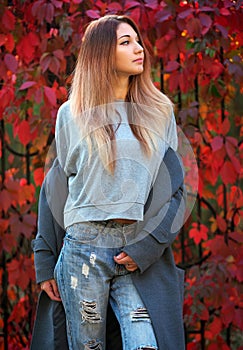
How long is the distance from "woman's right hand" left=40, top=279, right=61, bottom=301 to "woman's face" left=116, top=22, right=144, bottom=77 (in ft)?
2.64

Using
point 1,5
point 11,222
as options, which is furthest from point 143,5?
point 11,222

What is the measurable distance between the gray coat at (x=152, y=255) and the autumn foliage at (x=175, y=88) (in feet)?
2.52

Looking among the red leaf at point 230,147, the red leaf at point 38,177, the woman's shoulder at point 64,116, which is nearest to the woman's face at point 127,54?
the woman's shoulder at point 64,116

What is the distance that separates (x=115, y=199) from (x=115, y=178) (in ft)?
0.24

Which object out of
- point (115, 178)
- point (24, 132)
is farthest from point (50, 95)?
point (115, 178)

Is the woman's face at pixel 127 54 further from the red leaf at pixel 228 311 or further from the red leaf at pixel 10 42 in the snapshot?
the red leaf at pixel 228 311

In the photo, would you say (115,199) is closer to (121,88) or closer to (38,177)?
(121,88)

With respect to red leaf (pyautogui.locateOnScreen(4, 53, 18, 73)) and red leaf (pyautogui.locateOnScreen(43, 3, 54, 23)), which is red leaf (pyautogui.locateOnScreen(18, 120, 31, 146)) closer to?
red leaf (pyautogui.locateOnScreen(4, 53, 18, 73))

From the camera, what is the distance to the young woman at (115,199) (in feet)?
8.54

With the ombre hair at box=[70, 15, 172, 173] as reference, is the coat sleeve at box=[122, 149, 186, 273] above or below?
below

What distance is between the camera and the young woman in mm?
2604

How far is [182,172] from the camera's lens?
2.78m

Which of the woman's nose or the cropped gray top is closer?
the cropped gray top

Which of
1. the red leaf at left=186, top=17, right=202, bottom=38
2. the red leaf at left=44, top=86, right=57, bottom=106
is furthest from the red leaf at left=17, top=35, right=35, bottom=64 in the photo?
the red leaf at left=186, top=17, right=202, bottom=38
